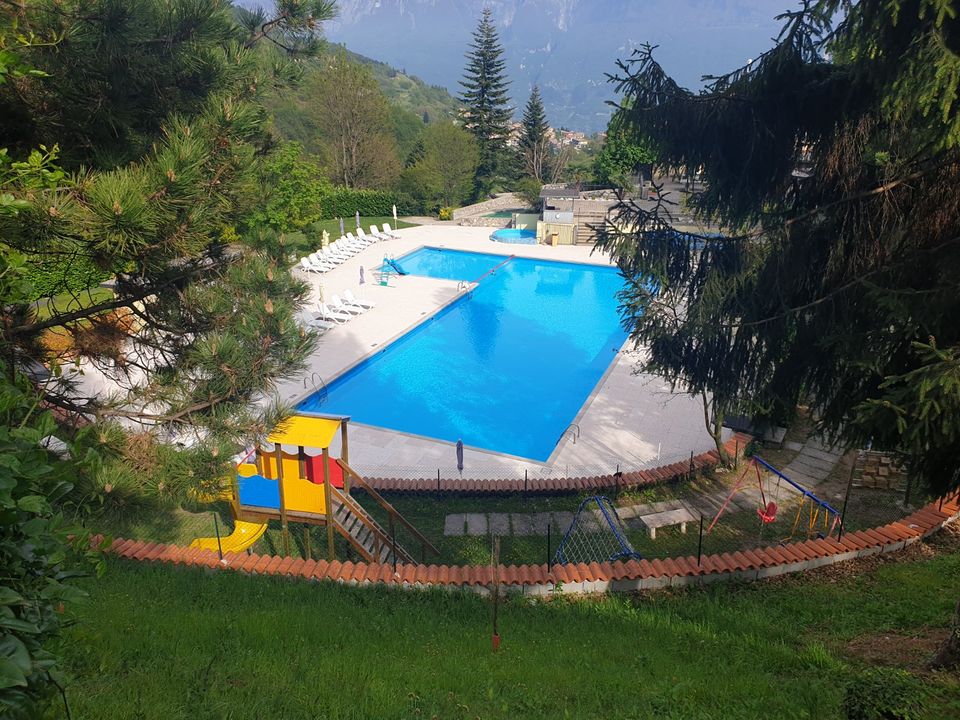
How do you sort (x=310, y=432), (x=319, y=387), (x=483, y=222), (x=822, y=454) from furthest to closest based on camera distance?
1. (x=483, y=222)
2. (x=319, y=387)
3. (x=822, y=454)
4. (x=310, y=432)


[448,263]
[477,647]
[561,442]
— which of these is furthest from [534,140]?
[477,647]

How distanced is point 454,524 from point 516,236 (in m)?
23.1

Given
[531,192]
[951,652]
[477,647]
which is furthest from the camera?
[531,192]

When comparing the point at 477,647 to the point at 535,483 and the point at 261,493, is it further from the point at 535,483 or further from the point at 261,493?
the point at 535,483

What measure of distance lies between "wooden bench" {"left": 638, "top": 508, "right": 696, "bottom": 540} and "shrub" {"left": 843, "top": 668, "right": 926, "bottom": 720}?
15.1ft

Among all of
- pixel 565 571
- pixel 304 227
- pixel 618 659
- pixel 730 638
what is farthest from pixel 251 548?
pixel 304 227

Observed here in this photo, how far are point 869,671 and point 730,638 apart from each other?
1.24 m

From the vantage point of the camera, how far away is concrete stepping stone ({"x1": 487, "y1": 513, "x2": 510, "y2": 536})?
9.73m

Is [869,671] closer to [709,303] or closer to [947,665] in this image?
[947,665]

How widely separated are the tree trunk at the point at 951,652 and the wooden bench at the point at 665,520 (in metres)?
4.20

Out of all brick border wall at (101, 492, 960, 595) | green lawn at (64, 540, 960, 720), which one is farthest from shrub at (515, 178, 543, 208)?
green lawn at (64, 540, 960, 720)

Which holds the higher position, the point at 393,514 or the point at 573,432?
the point at 393,514

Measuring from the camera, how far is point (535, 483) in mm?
11078

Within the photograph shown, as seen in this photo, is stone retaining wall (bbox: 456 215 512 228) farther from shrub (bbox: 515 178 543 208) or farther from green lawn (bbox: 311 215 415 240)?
shrub (bbox: 515 178 543 208)
